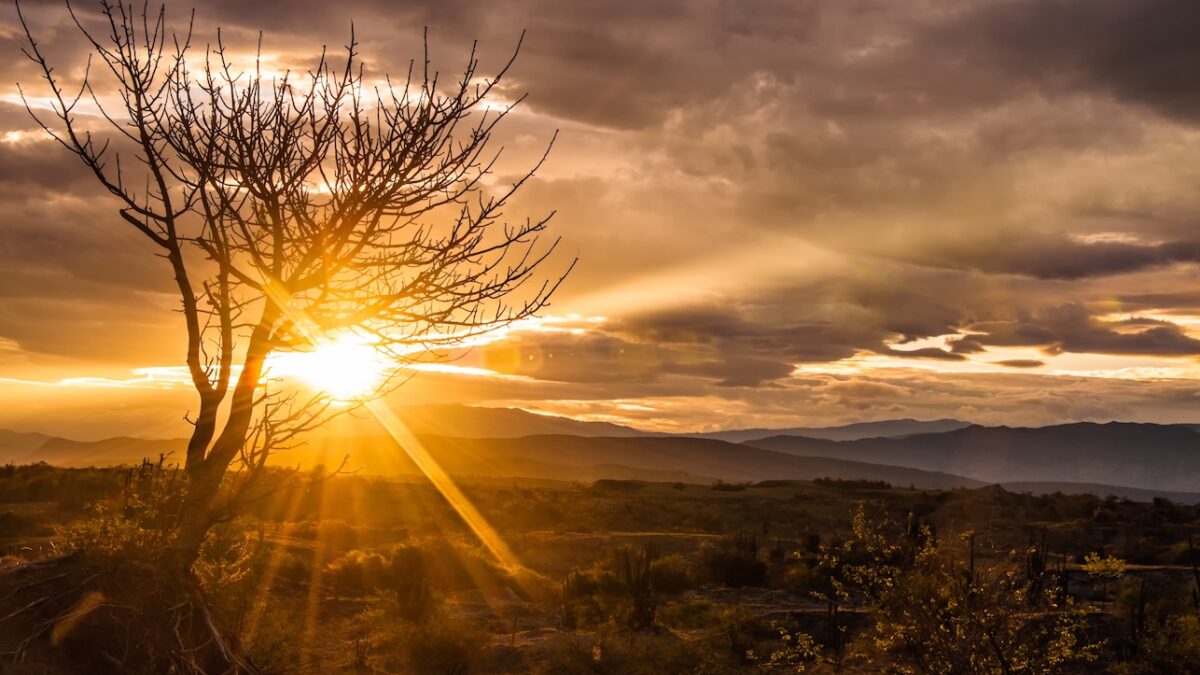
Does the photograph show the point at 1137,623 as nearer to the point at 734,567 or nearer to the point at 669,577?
the point at 669,577

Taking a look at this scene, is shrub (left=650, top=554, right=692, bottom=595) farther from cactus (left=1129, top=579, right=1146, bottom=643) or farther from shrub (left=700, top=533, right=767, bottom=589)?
cactus (left=1129, top=579, right=1146, bottom=643)

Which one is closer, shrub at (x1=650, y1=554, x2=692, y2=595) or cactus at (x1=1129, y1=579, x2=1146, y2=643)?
cactus at (x1=1129, y1=579, x2=1146, y2=643)

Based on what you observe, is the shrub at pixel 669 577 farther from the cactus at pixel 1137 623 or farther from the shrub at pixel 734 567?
the cactus at pixel 1137 623

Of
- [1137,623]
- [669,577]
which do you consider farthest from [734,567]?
[1137,623]

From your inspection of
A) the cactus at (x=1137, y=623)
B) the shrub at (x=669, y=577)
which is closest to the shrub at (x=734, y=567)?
the shrub at (x=669, y=577)

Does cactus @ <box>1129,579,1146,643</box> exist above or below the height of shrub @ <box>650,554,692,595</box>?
→ above

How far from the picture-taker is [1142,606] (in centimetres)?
2111

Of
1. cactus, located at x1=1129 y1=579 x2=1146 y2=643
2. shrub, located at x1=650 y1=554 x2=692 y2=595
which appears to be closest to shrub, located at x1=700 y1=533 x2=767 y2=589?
shrub, located at x1=650 y1=554 x2=692 y2=595

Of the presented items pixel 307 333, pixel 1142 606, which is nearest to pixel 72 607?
pixel 307 333

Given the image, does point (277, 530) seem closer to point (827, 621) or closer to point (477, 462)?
point (827, 621)

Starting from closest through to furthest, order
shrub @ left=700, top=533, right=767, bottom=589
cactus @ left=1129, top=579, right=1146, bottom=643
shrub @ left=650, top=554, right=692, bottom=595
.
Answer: cactus @ left=1129, top=579, right=1146, bottom=643
shrub @ left=650, top=554, right=692, bottom=595
shrub @ left=700, top=533, right=767, bottom=589

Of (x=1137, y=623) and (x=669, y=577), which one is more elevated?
(x=1137, y=623)

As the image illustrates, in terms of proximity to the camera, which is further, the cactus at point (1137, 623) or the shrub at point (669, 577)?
the shrub at point (669, 577)

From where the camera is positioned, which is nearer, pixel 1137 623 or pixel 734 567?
pixel 1137 623
